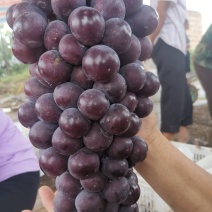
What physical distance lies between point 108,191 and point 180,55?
245cm

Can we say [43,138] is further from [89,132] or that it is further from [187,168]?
[187,168]

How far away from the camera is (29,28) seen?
0.62 meters

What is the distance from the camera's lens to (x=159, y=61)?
296cm

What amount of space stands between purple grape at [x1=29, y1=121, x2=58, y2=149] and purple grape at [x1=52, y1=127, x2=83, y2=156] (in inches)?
1.2

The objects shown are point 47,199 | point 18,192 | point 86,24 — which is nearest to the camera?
point 86,24

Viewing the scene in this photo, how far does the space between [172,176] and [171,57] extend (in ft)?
6.82

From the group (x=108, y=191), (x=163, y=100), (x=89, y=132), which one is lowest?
(x=163, y=100)

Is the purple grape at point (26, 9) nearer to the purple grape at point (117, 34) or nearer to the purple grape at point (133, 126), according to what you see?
the purple grape at point (117, 34)

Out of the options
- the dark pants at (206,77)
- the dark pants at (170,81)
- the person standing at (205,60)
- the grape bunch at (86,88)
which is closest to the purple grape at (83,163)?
the grape bunch at (86,88)

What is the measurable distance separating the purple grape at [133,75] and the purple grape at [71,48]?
100 millimetres

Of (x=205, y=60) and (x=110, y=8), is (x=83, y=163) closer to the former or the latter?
(x=110, y=8)

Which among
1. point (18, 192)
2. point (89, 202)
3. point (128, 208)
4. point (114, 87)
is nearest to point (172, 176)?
point (128, 208)

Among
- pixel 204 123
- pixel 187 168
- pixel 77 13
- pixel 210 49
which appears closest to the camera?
pixel 77 13

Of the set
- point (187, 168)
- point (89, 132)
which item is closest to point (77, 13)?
point (89, 132)
